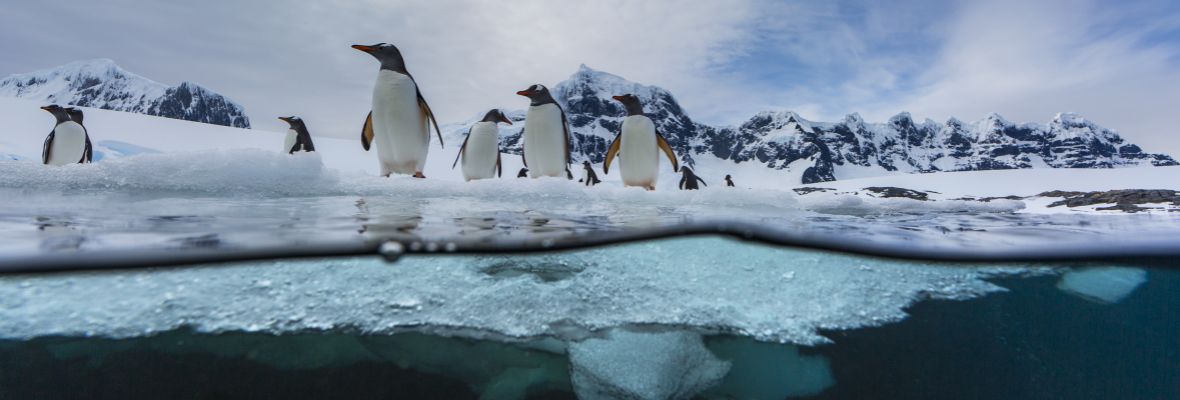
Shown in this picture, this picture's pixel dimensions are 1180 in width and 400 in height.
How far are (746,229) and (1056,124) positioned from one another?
189973mm

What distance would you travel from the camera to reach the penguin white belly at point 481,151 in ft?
29.4

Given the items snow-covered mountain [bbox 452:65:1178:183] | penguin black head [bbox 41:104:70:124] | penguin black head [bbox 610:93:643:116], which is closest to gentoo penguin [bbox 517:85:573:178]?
penguin black head [bbox 610:93:643:116]

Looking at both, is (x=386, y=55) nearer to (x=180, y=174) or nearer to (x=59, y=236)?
(x=180, y=174)

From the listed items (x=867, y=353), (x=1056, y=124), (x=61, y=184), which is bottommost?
(x=867, y=353)

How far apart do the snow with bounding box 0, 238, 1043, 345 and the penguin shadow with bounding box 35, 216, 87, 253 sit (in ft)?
3.00

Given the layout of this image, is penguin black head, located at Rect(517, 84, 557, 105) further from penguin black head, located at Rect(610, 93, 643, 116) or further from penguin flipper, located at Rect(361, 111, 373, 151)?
penguin flipper, located at Rect(361, 111, 373, 151)

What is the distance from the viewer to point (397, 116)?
7.00 metres

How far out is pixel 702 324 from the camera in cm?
540

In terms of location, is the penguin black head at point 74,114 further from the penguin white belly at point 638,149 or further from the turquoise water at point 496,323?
the penguin white belly at point 638,149

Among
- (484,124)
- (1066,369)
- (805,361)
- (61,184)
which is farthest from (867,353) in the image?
(61,184)

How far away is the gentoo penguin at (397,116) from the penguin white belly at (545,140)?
1.51m

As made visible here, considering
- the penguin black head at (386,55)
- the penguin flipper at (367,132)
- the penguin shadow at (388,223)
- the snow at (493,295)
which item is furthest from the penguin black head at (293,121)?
the penguin shadow at (388,223)

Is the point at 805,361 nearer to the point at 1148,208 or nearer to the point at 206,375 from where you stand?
the point at 1148,208

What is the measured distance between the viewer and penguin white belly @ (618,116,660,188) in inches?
332
